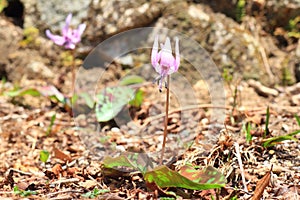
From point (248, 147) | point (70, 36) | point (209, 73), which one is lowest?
point (248, 147)

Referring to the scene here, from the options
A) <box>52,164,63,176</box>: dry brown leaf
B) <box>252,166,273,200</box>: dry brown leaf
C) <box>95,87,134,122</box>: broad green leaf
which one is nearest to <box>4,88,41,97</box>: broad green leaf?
<box>95,87,134,122</box>: broad green leaf

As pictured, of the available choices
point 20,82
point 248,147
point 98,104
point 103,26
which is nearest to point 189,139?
point 248,147

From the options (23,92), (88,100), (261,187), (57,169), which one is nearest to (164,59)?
(261,187)

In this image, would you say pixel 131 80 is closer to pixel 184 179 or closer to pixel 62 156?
pixel 62 156

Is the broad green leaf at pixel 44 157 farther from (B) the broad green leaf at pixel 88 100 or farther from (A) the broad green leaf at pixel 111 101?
(B) the broad green leaf at pixel 88 100

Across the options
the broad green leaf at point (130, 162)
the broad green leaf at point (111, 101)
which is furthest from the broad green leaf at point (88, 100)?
the broad green leaf at point (130, 162)

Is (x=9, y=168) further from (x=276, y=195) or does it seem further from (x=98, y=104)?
(x=276, y=195)
